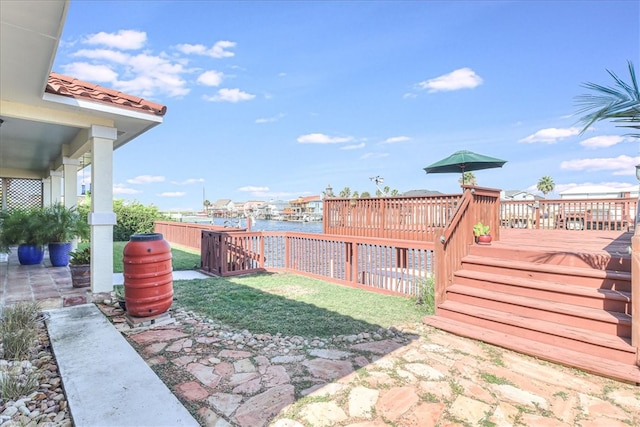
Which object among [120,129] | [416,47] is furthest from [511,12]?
[120,129]

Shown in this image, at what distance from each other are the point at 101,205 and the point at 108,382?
2915 millimetres

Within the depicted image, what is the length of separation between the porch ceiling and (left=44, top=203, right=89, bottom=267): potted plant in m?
1.21

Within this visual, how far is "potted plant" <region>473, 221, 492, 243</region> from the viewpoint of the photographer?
4.73m

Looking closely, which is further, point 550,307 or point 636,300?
point 550,307

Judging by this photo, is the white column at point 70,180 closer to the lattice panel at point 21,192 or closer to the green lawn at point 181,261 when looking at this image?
the green lawn at point 181,261

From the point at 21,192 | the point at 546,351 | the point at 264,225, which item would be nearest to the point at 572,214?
the point at 546,351

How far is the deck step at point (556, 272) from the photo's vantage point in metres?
3.32

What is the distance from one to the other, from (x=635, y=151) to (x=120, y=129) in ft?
21.7

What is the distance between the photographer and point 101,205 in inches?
176

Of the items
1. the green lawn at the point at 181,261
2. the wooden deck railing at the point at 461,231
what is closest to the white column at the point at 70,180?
the green lawn at the point at 181,261

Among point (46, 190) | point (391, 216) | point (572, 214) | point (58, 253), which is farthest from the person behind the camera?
point (46, 190)

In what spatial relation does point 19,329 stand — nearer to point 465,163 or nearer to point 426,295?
point 426,295

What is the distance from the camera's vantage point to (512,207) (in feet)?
32.2

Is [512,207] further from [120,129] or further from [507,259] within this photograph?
[120,129]
